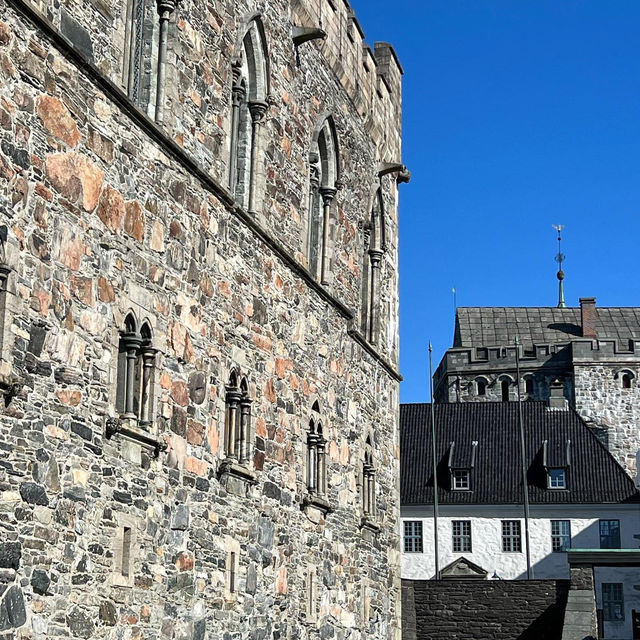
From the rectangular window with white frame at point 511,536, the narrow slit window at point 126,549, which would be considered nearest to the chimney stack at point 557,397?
the rectangular window with white frame at point 511,536

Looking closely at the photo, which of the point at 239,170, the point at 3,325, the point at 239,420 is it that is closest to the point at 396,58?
the point at 239,170

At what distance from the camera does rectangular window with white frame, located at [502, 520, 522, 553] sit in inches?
1794

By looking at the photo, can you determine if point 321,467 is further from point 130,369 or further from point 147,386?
point 130,369

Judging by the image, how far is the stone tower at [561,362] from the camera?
183 ft

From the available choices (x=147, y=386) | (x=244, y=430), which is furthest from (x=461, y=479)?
(x=147, y=386)

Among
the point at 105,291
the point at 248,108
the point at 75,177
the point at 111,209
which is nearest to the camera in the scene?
the point at 75,177

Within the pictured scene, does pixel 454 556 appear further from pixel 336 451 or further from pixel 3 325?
pixel 3 325

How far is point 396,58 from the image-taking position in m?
24.6

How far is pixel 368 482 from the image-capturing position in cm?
2127

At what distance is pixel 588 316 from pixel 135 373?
172 ft

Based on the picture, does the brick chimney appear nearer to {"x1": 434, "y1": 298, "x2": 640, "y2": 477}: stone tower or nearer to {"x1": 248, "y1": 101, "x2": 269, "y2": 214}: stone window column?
{"x1": 434, "y1": 298, "x2": 640, "y2": 477}: stone tower

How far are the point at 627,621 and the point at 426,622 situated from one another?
13967 millimetres

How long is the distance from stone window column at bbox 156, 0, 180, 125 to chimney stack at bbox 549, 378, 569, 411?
39089mm

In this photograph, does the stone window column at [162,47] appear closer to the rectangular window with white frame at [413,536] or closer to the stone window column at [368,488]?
the stone window column at [368,488]
